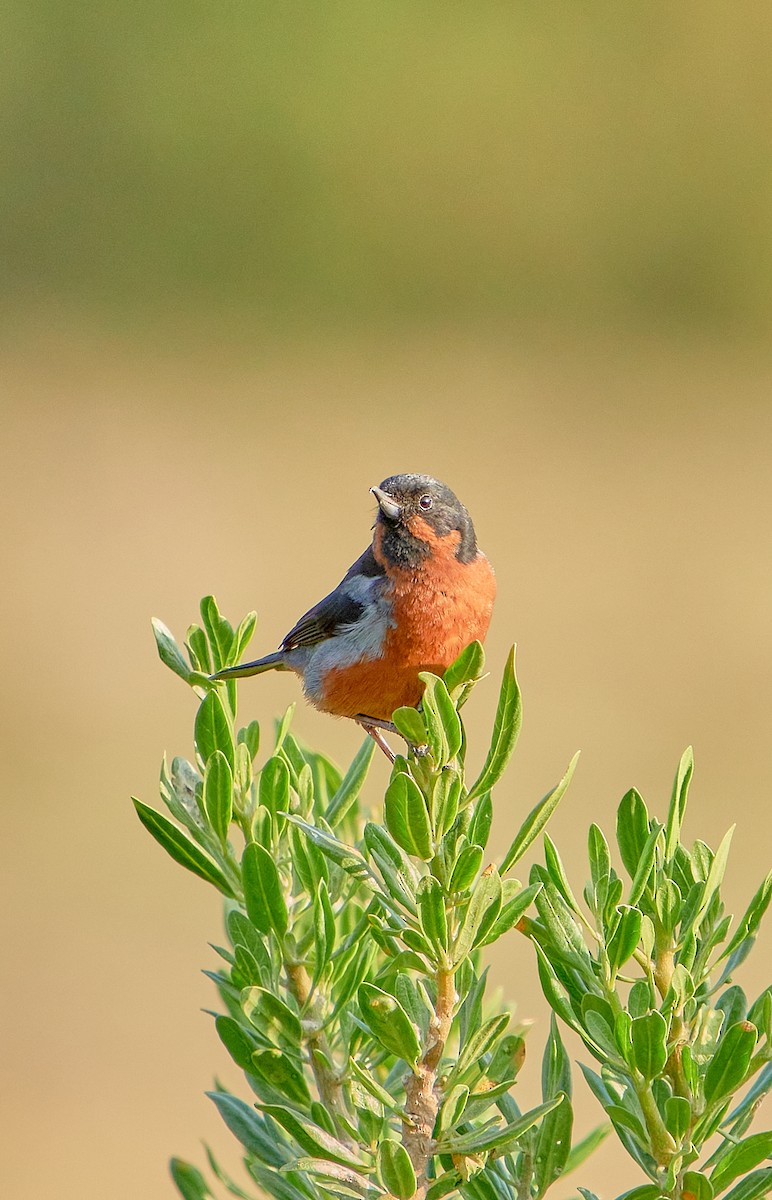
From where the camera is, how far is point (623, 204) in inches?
555

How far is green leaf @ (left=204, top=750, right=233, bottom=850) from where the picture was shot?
132 cm

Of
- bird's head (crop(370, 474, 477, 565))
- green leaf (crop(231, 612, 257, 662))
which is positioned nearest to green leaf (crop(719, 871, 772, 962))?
green leaf (crop(231, 612, 257, 662))

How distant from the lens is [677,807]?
1.26 m

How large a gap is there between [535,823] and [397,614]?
1479 millimetres

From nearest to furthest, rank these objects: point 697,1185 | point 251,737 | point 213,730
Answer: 1. point 697,1185
2. point 213,730
3. point 251,737

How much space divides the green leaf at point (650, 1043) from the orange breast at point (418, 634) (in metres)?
1.47

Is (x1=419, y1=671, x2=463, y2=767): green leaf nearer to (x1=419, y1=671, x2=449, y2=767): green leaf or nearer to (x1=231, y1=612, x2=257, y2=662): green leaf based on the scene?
(x1=419, y1=671, x2=449, y2=767): green leaf

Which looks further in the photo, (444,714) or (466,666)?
(466,666)

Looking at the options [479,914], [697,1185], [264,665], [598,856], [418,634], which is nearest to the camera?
[697,1185]

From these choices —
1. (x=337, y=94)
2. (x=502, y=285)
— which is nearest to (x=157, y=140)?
(x=337, y=94)

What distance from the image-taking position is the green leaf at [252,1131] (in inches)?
49.3

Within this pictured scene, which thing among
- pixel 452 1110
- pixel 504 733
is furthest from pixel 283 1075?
pixel 504 733

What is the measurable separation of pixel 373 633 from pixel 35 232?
13.6 m

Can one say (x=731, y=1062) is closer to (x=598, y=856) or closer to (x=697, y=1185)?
(x=697, y=1185)
